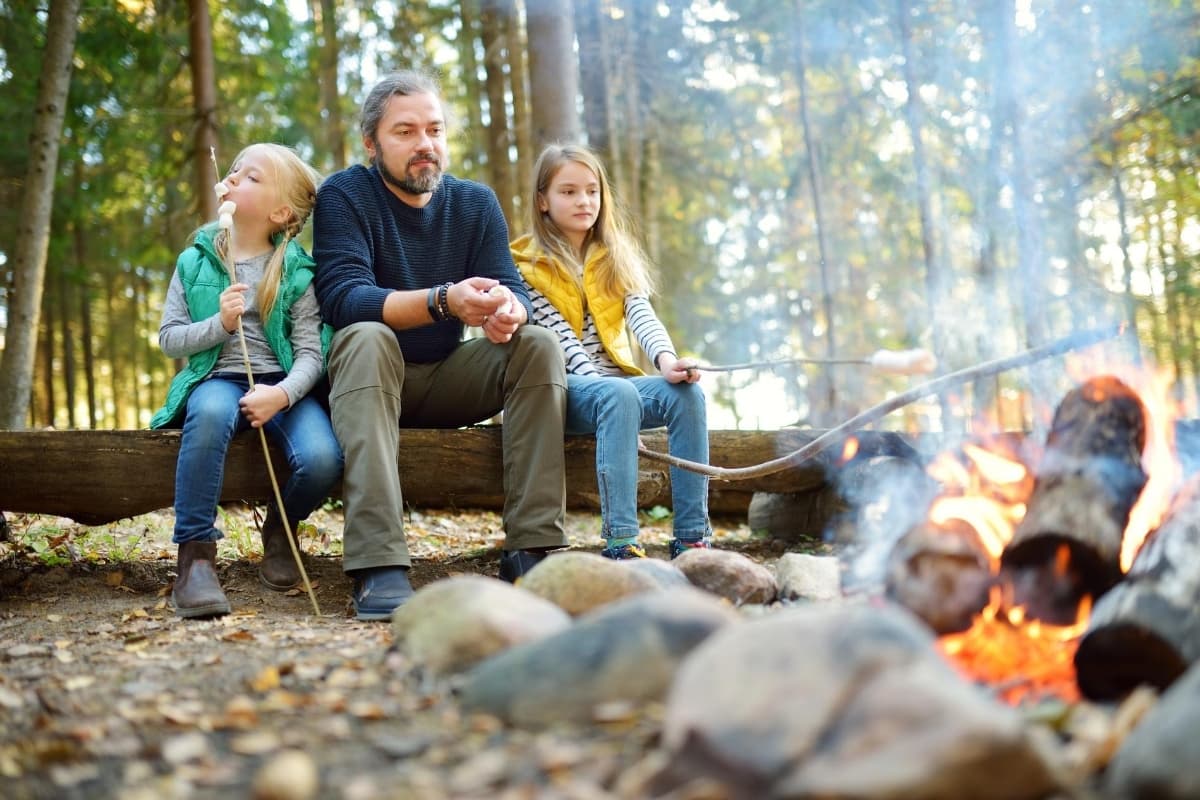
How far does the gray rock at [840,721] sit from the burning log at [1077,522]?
94cm

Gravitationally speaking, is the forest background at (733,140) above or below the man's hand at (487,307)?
Answer: above

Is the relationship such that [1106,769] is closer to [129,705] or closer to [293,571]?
[129,705]

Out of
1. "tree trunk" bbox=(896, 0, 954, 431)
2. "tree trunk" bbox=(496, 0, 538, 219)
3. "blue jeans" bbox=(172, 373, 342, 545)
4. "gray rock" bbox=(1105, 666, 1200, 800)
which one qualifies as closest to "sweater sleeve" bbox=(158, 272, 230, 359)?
"blue jeans" bbox=(172, 373, 342, 545)

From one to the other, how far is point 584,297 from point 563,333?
25cm

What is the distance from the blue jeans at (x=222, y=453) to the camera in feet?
11.3

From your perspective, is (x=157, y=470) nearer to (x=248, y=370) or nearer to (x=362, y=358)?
(x=248, y=370)

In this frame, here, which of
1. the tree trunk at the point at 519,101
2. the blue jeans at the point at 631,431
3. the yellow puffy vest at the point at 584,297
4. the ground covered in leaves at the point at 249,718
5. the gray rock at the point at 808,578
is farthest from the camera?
the tree trunk at the point at 519,101

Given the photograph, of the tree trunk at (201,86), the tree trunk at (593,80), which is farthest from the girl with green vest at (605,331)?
the tree trunk at (201,86)

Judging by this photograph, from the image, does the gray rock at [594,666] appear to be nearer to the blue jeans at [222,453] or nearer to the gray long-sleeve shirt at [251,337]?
the blue jeans at [222,453]

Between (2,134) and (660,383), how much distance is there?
9661 millimetres

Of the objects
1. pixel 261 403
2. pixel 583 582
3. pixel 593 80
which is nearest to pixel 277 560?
pixel 261 403

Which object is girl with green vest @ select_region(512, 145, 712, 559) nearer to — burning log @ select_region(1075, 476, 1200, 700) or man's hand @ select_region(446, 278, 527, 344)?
man's hand @ select_region(446, 278, 527, 344)

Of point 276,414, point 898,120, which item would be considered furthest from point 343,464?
point 898,120

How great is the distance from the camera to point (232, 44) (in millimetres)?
11992
